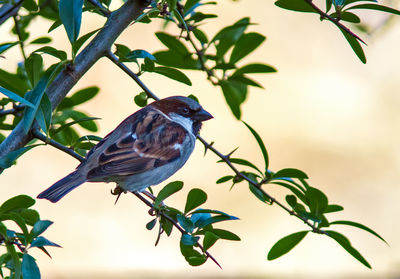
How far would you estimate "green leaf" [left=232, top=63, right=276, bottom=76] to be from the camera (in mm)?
2027


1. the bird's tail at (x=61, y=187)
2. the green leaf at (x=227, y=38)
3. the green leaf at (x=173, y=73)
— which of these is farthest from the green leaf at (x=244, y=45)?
the bird's tail at (x=61, y=187)

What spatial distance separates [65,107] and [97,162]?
291mm

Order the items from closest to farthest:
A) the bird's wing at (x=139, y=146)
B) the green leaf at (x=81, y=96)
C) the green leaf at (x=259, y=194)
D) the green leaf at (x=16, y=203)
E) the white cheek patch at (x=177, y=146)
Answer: the green leaf at (x=16, y=203), the green leaf at (x=259, y=194), the green leaf at (x=81, y=96), the bird's wing at (x=139, y=146), the white cheek patch at (x=177, y=146)

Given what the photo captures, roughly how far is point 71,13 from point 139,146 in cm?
112

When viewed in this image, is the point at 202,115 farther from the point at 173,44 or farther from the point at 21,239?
the point at 21,239

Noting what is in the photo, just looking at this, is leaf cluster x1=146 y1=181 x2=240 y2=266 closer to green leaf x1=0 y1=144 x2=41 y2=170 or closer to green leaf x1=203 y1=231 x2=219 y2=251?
green leaf x1=203 y1=231 x2=219 y2=251

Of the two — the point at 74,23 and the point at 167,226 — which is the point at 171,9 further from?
the point at 167,226

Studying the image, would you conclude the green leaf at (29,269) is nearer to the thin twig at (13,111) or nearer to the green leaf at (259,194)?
the thin twig at (13,111)

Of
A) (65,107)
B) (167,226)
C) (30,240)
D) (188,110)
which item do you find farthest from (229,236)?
(188,110)

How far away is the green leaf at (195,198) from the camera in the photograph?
174 centimetres

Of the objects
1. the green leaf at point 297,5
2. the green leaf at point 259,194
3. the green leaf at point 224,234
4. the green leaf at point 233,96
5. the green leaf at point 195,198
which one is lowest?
the green leaf at point 224,234

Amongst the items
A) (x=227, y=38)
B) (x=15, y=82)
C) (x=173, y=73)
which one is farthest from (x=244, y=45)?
(x=15, y=82)

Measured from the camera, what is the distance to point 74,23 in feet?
5.12

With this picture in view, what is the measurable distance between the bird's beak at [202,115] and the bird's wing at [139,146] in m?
0.11
